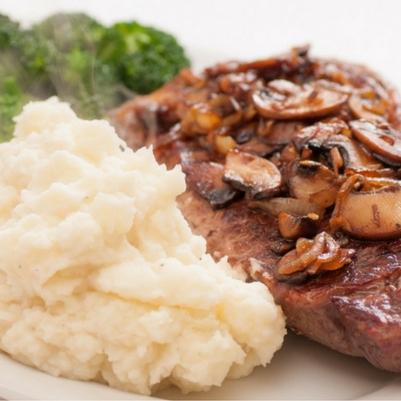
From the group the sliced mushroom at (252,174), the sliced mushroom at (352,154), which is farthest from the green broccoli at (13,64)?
the sliced mushroom at (352,154)

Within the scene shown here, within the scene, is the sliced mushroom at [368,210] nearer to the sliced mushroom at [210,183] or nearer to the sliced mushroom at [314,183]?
the sliced mushroom at [314,183]

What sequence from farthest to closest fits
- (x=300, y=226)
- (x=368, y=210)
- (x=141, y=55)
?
(x=141, y=55) < (x=300, y=226) < (x=368, y=210)

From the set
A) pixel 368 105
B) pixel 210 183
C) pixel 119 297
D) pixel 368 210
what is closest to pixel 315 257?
pixel 368 210

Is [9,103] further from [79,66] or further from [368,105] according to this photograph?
[368,105]

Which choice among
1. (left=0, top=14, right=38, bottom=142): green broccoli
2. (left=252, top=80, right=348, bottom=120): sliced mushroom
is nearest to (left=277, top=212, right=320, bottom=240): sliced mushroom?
(left=252, top=80, right=348, bottom=120): sliced mushroom

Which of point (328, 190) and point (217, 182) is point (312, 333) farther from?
point (217, 182)
